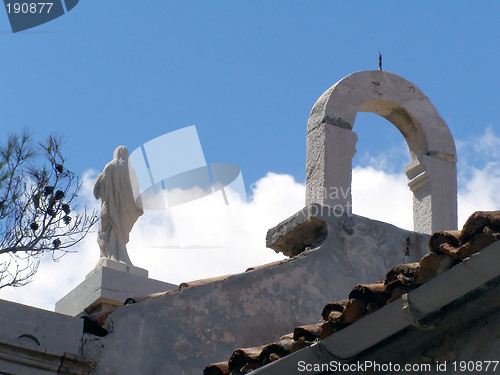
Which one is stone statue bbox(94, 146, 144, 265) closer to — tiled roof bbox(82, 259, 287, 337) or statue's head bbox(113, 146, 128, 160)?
statue's head bbox(113, 146, 128, 160)

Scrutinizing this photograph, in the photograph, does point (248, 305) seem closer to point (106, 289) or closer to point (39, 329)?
point (106, 289)

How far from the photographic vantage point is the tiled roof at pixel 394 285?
329 centimetres

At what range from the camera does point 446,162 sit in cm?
649

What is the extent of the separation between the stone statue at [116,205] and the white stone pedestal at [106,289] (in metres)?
0.41

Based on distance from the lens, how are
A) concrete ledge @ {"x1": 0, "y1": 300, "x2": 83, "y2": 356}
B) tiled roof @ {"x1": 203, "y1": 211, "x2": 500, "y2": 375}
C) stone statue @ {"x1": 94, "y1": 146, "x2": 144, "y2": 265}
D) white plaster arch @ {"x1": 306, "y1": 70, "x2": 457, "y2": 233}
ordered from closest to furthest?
1. tiled roof @ {"x1": 203, "y1": 211, "x2": 500, "y2": 375}
2. concrete ledge @ {"x1": 0, "y1": 300, "x2": 83, "y2": 356}
3. white plaster arch @ {"x1": 306, "y1": 70, "x2": 457, "y2": 233}
4. stone statue @ {"x1": 94, "y1": 146, "x2": 144, "y2": 265}

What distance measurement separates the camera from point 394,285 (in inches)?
139

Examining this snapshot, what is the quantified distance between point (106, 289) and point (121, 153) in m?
1.69

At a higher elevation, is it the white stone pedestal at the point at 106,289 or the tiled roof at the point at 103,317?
the white stone pedestal at the point at 106,289

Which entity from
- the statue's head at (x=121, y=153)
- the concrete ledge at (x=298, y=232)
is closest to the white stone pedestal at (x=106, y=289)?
the concrete ledge at (x=298, y=232)

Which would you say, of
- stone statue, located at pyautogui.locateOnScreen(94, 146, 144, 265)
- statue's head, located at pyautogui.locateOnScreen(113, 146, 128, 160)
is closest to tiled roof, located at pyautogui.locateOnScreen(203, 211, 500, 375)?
stone statue, located at pyautogui.locateOnScreen(94, 146, 144, 265)

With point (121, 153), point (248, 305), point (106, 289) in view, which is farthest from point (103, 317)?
point (121, 153)

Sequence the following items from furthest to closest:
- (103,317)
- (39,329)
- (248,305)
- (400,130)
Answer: (400,130), (248,305), (103,317), (39,329)

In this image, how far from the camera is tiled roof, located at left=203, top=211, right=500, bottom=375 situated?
129 inches

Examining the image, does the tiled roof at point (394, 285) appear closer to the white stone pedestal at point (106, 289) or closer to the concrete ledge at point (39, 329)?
the concrete ledge at point (39, 329)
